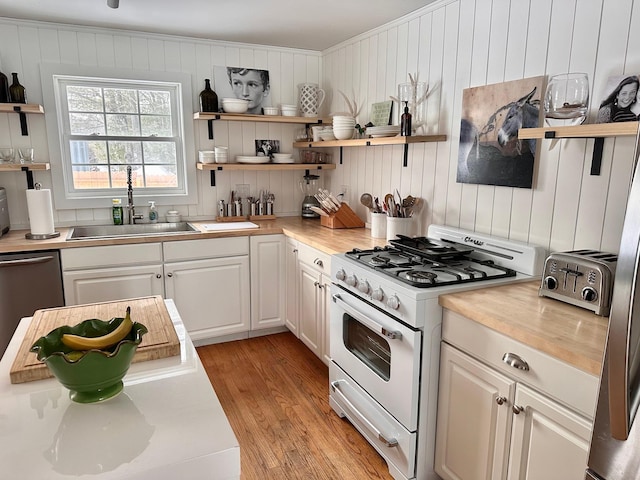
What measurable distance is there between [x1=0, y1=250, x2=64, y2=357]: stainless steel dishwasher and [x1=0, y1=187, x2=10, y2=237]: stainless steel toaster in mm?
361

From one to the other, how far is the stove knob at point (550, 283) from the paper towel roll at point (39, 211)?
2869mm

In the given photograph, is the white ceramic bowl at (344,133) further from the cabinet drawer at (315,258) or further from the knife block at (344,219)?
the cabinet drawer at (315,258)

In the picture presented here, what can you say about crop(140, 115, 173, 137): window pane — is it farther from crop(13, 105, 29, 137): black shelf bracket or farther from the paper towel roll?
the paper towel roll

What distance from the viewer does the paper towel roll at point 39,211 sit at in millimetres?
2848

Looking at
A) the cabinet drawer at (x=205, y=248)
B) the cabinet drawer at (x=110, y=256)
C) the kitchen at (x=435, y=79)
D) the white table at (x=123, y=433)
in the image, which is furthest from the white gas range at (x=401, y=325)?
the cabinet drawer at (x=110, y=256)

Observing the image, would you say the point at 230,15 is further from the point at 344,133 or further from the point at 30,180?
the point at 30,180

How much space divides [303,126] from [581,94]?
8.25ft

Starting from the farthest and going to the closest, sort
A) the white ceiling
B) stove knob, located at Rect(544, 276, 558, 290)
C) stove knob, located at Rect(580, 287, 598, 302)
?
the white ceiling
stove knob, located at Rect(544, 276, 558, 290)
stove knob, located at Rect(580, 287, 598, 302)

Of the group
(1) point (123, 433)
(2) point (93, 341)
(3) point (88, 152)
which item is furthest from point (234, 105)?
(1) point (123, 433)

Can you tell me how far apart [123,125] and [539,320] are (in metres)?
3.14

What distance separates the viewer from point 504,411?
5.09 ft

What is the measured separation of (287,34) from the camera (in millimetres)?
3305

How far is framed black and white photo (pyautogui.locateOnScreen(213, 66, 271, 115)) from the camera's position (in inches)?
141

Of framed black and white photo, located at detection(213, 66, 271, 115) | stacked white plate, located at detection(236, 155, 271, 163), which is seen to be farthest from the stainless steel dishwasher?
framed black and white photo, located at detection(213, 66, 271, 115)
